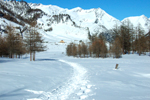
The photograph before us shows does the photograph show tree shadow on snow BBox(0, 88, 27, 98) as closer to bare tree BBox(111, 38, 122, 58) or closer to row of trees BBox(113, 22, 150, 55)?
bare tree BBox(111, 38, 122, 58)

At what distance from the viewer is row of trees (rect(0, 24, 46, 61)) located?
81.1 feet

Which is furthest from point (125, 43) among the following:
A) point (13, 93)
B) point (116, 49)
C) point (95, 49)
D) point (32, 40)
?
point (13, 93)

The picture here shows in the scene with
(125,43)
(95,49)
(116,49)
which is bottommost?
(116,49)

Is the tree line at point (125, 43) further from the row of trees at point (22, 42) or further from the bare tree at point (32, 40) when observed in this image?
the bare tree at point (32, 40)

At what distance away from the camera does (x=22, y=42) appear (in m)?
29.7

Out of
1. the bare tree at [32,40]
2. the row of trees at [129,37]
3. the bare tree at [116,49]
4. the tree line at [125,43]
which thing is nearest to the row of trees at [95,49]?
the tree line at [125,43]

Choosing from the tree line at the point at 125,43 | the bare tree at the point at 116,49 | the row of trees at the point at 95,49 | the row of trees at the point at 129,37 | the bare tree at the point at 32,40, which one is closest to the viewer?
the bare tree at the point at 32,40

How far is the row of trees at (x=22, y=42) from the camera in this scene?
24.7 m

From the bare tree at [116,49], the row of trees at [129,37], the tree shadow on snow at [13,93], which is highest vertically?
the row of trees at [129,37]

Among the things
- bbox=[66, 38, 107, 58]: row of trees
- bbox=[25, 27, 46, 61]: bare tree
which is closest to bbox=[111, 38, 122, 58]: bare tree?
bbox=[66, 38, 107, 58]: row of trees

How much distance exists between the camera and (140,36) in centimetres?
4512

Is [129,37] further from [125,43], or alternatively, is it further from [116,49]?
[116,49]

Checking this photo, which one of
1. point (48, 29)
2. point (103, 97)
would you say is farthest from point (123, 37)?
point (48, 29)

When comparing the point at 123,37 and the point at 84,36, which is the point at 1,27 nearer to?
the point at 84,36
